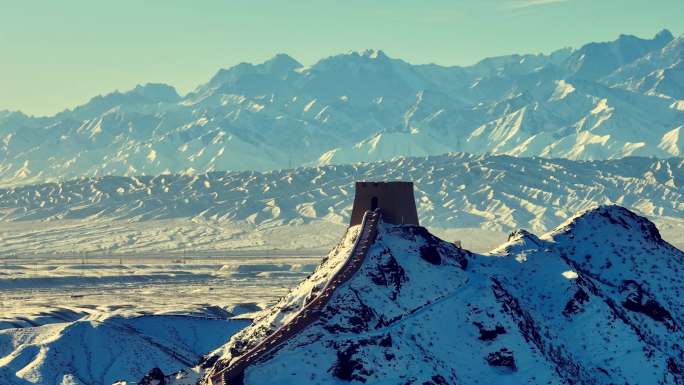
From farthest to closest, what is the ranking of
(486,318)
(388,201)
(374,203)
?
1. (374,203)
2. (388,201)
3. (486,318)

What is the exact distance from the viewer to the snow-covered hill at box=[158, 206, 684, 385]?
85.2 metres

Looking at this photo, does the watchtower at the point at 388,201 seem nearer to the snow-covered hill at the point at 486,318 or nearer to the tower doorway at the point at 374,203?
the tower doorway at the point at 374,203

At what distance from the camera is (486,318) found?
307 feet

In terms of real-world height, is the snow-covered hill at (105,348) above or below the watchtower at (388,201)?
below

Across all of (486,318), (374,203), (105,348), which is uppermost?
(374,203)

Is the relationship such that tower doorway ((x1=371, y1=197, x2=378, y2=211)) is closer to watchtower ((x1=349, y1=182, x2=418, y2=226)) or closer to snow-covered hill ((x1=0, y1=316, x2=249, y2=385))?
watchtower ((x1=349, y1=182, x2=418, y2=226))

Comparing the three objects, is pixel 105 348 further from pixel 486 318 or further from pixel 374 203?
pixel 486 318

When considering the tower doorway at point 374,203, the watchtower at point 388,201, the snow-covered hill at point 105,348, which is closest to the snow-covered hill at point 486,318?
the watchtower at point 388,201

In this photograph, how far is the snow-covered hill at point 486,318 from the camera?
85.2 m

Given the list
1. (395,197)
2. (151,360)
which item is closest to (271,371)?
(395,197)

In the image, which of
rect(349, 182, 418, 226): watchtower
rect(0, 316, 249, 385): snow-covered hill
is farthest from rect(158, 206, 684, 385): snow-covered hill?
rect(0, 316, 249, 385): snow-covered hill

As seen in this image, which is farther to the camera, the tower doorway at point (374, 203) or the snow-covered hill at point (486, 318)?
the tower doorway at point (374, 203)

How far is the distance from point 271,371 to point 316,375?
2.60 m

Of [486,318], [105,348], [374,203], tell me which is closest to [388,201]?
[374,203]
